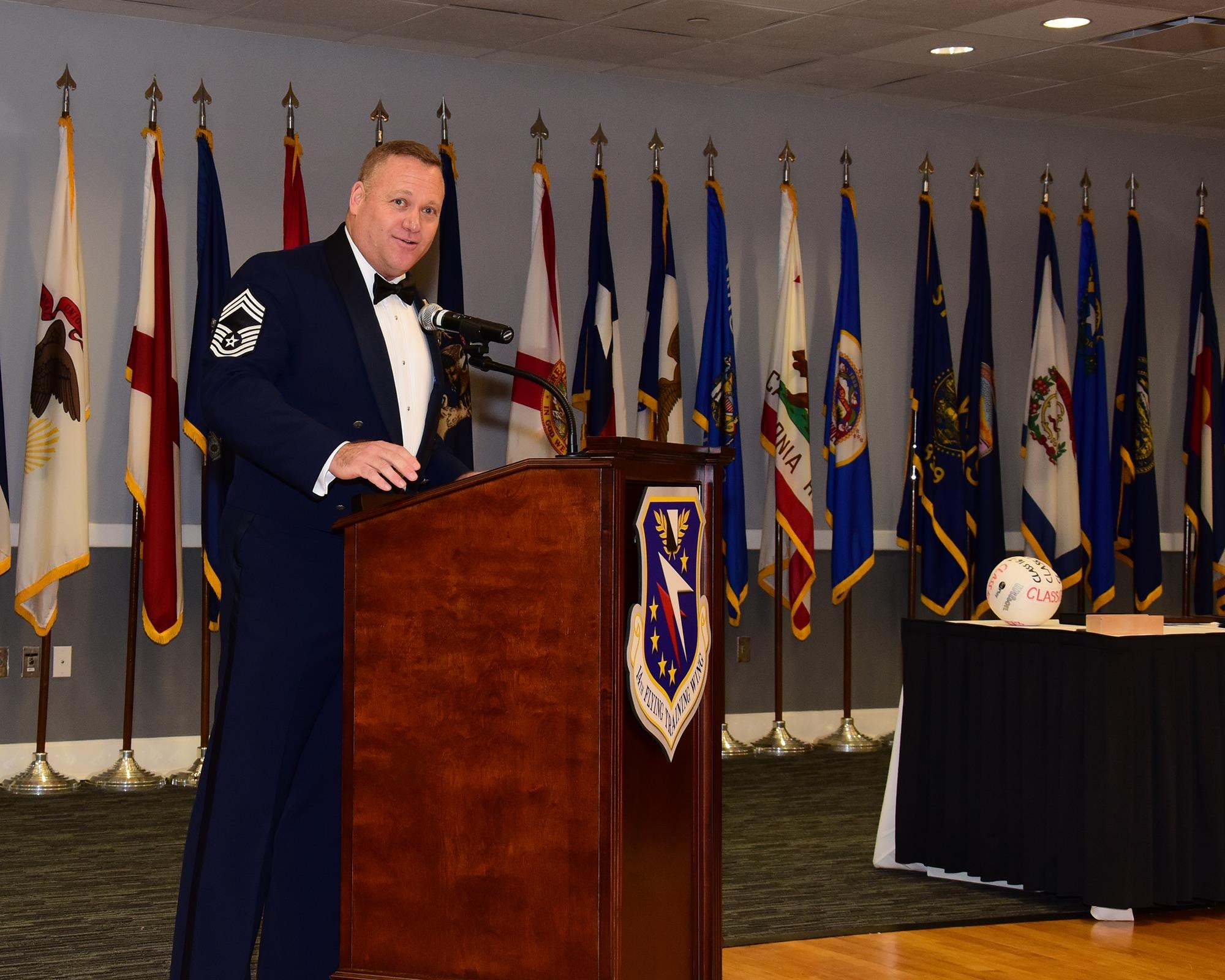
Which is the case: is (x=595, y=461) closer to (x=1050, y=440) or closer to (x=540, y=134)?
(x=540, y=134)

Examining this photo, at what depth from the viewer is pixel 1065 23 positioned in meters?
6.09

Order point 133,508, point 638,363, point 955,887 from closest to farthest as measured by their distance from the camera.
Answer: point 955,887 < point 133,508 < point 638,363

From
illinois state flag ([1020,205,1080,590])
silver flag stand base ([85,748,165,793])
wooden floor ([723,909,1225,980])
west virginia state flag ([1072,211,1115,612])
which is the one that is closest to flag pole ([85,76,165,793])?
silver flag stand base ([85,748,165,793])

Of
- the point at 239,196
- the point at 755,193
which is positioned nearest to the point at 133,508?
the point at 239,196

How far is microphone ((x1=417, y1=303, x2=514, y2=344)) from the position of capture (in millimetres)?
2350

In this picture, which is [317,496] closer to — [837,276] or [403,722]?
[403,722]

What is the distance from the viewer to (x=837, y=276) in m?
7.61

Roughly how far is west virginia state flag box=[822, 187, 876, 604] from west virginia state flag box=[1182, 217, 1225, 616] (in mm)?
1863

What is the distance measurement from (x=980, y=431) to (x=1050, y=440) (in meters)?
0.40

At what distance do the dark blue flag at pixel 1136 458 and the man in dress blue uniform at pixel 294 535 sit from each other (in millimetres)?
5749

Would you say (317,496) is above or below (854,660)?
above

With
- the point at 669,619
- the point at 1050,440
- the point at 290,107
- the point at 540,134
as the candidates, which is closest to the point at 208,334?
the point at 290,107

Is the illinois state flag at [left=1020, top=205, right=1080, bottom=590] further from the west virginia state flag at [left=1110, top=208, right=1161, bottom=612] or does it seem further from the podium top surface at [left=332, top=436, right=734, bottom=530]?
the podium top surface at [left=332, top=436, right=734, bottom=530]

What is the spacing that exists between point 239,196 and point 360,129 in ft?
2.04
